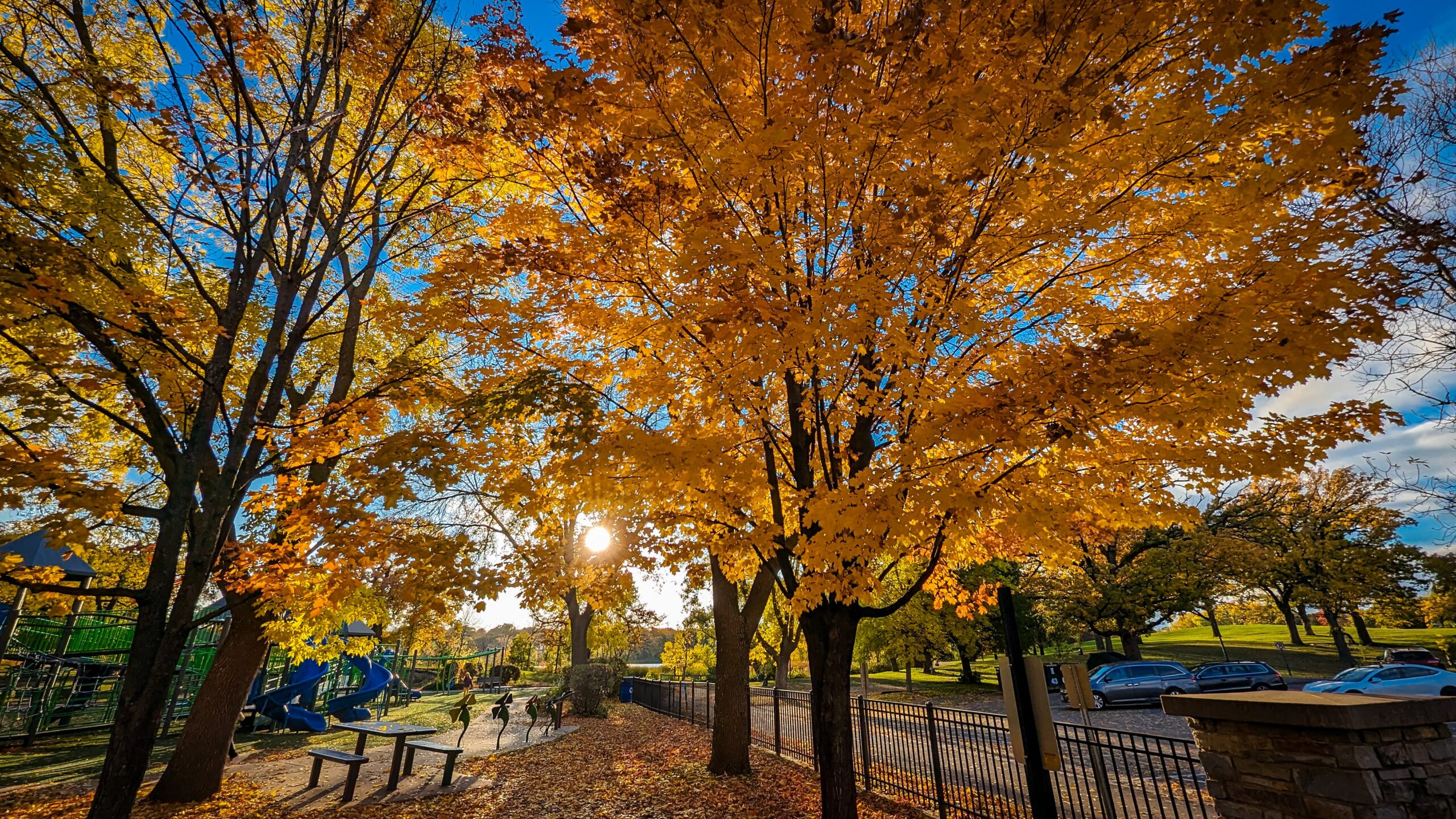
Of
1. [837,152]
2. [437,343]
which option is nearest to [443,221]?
[437,343]

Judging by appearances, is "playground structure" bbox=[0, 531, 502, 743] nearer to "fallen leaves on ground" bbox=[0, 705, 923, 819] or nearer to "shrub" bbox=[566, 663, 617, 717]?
"fallen leaves on ground" bbox=[0, 705, 923, 819]

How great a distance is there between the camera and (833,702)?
233 inches

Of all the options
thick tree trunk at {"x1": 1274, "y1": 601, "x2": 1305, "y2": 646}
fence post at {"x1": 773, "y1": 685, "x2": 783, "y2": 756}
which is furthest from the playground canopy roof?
thick tree trunk at {"x1": 1274, "y1": 601, "x2": 1305, "y2": 646}

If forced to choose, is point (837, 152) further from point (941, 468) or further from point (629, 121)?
point (941, 468)

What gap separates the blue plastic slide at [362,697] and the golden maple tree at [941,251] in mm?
17919

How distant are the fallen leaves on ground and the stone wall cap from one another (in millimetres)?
4865

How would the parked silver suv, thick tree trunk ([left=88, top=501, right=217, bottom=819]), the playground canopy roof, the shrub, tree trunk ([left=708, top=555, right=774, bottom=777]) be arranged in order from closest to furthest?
thick tree trunk ([left=88, top=501, right=217, bottom=819]), tree trunk ([left=708, top=555, right=774, bottom=777]), the playground canopy roof, the parked silver suv, the shrub

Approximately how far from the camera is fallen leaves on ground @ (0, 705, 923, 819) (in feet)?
23.8

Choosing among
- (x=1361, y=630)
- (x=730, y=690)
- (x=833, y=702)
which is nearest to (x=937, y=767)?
(x=833, y=702)

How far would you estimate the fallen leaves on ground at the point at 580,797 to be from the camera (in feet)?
23.8

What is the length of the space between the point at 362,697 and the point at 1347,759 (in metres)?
22.4

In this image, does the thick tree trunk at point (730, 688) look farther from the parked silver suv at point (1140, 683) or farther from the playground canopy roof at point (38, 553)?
the parked silver suv at point (1140, 683)

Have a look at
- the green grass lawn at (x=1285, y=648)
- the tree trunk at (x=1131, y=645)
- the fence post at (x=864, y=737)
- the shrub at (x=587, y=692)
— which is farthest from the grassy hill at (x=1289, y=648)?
the shrub at (x=587, y=692)

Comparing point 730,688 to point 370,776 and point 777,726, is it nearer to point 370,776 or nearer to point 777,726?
point 777,726
